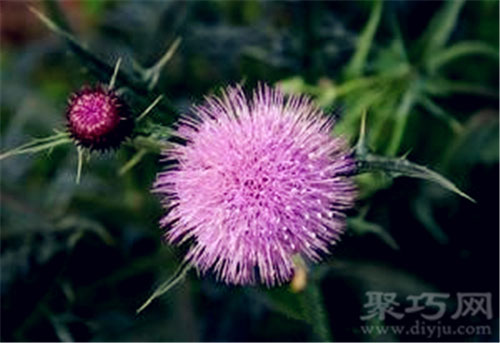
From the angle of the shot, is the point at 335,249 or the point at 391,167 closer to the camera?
the point at 391,167

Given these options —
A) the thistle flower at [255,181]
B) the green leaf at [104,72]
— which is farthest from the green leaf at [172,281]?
the green leaf at [104,72]

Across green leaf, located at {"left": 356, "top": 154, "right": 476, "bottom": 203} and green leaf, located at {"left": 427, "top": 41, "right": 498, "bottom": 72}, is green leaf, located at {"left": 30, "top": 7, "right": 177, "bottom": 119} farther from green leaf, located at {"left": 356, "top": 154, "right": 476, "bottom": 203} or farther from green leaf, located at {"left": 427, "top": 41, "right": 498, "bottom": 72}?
green leaf, located at {"left": 427, "top": 41, "right": 498, "bottom": 72}

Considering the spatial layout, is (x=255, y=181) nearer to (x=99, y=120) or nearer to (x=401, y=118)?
(x=99, y=120)

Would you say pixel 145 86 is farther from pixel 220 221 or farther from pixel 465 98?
pixel 465 98

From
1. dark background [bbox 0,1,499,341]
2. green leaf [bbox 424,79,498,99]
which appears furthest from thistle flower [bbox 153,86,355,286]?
green leaf [bbox 424,79,498,99]

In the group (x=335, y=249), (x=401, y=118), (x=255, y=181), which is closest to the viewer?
(x=255, y=181)

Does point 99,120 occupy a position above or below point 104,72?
below

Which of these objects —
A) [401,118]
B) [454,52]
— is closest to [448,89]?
[454,52]
